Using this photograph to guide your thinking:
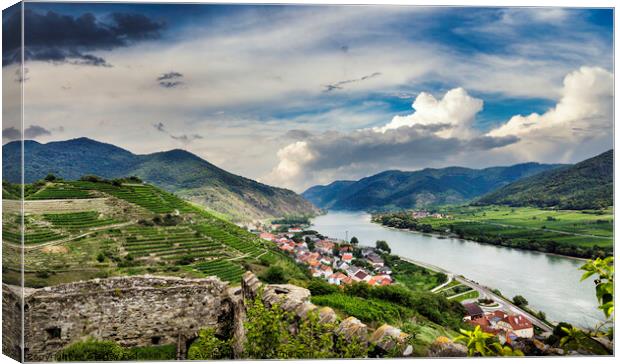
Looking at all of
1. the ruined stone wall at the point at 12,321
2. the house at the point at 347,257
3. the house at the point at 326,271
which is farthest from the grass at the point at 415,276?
the ruined stone wall at the point at 12,321

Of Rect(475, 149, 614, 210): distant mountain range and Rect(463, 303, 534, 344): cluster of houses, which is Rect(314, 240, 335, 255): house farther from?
Rect(475, 149, 614, 210): distant mountain range

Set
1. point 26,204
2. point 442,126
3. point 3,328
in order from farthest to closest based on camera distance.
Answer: point 442,126, point 26,204, point 3,328

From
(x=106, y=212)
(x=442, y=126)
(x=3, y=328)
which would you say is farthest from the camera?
(x=442, y=126)

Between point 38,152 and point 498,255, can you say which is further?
point 498,255

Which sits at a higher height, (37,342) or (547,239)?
(547,239)

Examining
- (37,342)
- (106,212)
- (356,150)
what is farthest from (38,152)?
(356,150)

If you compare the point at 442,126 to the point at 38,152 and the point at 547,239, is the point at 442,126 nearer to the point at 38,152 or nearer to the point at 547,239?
the point at 547,239

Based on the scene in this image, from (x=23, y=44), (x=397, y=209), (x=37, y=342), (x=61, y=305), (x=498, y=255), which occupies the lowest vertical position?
(x=37, y=342)
